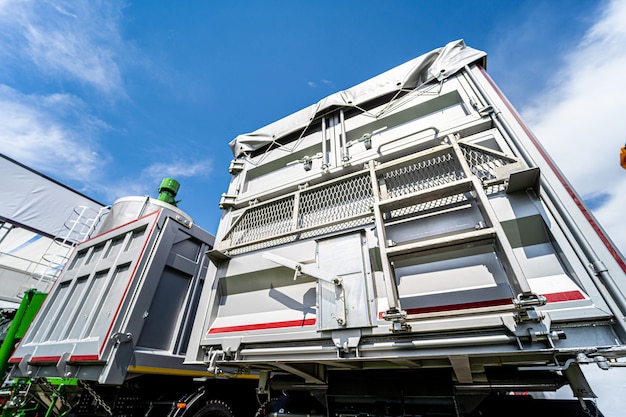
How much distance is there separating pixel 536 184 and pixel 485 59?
1.75 metres

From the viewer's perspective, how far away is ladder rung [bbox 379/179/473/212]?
1.73 meters

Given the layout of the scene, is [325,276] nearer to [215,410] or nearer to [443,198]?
[443,198]

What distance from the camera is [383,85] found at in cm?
303

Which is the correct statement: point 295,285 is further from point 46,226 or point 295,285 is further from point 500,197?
point 46,226

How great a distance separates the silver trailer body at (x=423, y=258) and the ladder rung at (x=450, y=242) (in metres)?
0.01

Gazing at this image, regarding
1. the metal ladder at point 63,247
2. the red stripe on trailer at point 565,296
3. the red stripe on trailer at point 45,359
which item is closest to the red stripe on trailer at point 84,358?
the red stripe on trailer at point 45,359

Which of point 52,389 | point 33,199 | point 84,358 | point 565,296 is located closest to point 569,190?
point 565,296

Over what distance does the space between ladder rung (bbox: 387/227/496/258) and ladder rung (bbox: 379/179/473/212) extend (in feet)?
1.08

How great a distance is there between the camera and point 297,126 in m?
3.45

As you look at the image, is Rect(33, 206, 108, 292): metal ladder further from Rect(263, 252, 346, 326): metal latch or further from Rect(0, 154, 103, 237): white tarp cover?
Rect(263, 252, 346, 326): metal latch

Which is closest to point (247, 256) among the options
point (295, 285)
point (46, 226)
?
point (295, 285)

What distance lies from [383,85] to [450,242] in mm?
2269

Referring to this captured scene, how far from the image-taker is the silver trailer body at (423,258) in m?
1.33

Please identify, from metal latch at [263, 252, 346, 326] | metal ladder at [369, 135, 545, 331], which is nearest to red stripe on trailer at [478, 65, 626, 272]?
metal ladder at [369, 135, 545, 331]
